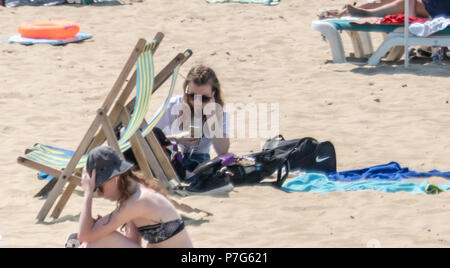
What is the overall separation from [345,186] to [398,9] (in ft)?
14.4

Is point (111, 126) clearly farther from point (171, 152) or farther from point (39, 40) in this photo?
point (39, 40)

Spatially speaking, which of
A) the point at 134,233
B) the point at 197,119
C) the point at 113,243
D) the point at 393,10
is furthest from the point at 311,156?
the point at 393,10

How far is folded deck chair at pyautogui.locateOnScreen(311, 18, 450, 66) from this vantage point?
9.11 metres

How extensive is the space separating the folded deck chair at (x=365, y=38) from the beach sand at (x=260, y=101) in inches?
6.8

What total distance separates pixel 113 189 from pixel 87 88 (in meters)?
5.16

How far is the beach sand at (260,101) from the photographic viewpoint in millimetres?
5051

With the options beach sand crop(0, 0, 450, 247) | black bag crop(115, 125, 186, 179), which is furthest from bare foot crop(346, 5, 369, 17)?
black bag crop(115, 125, 186, 179)

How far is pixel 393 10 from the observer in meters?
9.71

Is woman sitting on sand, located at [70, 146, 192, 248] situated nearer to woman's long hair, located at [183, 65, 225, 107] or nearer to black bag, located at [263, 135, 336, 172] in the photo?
woman's long hair, located at [183, 65, 225, 107]

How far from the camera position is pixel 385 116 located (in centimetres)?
767

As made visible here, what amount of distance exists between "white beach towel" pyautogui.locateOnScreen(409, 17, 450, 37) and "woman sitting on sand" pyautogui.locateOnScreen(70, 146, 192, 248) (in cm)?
563

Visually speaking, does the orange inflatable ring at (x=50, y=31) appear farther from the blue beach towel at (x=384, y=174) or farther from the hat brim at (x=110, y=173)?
the hat brim at (x=110, y=173)
